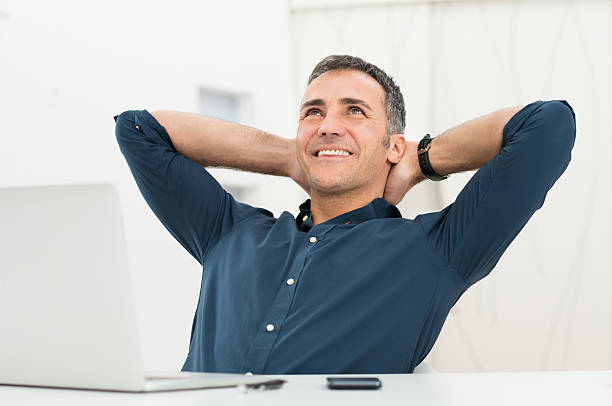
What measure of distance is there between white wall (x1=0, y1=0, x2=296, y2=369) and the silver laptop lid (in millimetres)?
2116

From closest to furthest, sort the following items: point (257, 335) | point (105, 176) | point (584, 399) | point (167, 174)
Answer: point (584, 399) < point (257, 335) < point (167, 174) < point (105, 176)

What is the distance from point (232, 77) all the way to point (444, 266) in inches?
109

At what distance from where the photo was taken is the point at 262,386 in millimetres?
901

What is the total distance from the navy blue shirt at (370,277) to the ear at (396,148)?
0.25 meters

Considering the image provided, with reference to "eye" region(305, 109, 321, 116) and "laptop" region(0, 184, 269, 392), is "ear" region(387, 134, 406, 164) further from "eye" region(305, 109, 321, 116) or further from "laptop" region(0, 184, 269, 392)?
"laptop" region(0, 184, 269, 392)

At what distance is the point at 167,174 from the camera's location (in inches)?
70.9

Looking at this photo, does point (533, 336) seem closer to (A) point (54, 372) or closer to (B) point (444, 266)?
(B) point (444, 266)

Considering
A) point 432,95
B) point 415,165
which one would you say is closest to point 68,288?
point 415,165

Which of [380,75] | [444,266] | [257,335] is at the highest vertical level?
[380,75]

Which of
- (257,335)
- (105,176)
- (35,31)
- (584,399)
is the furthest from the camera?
(105,176)

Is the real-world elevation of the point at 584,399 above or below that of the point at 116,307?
below

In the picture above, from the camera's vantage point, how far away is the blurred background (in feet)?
11.6

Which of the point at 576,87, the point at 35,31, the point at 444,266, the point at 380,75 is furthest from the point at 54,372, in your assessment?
the point at 576,87

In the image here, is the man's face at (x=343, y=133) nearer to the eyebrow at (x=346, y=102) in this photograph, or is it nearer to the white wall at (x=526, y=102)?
the eyebrow at (x=346, y=102)
